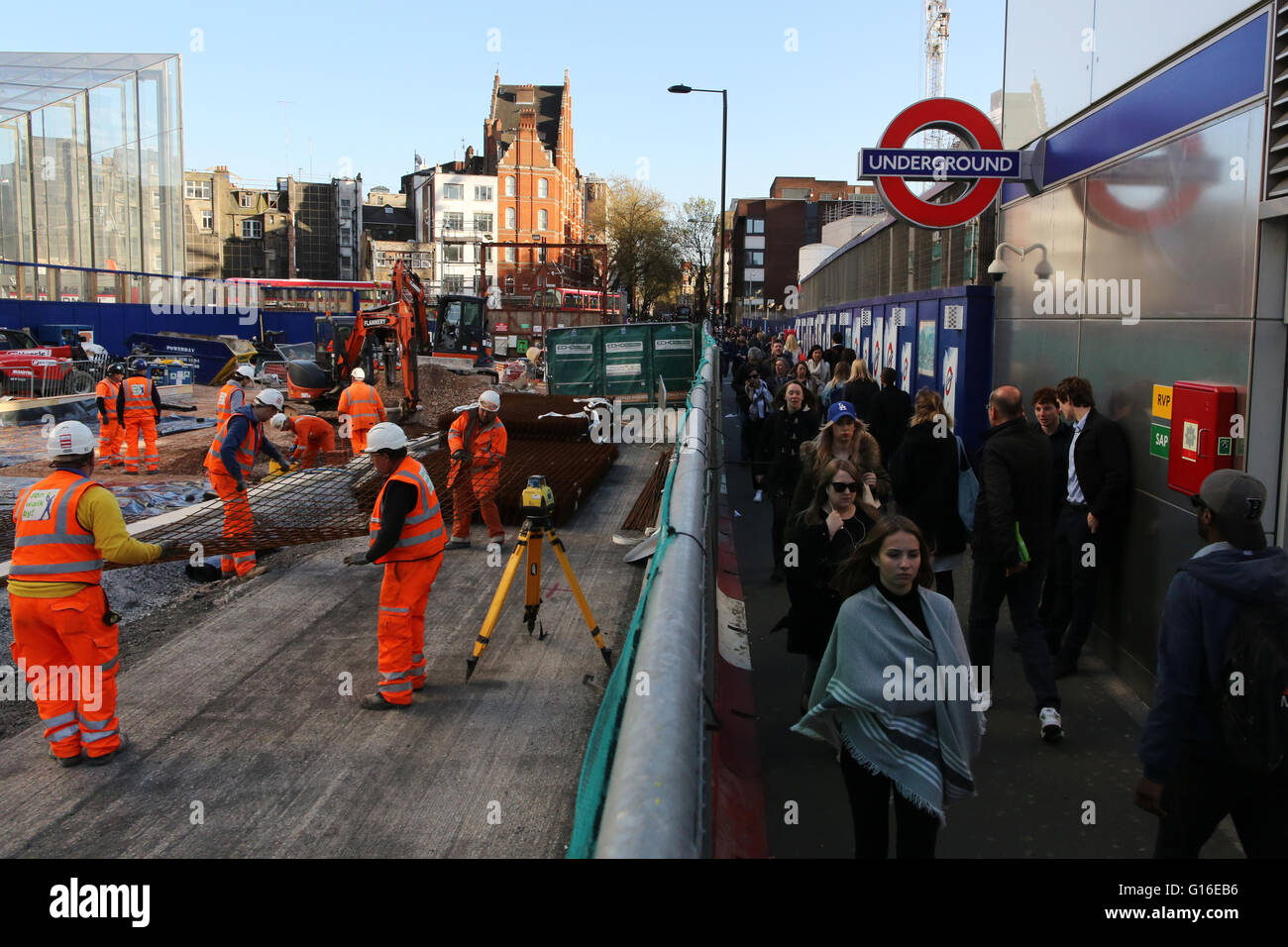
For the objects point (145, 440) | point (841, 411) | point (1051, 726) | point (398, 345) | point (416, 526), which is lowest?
point (1051, 726)

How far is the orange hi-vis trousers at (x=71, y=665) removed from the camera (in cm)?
567

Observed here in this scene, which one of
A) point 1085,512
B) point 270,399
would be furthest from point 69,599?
point 1085,512

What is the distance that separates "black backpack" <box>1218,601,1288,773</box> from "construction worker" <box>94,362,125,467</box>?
1756 cm

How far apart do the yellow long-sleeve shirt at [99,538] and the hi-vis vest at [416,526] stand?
1.42 meters

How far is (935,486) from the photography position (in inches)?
283

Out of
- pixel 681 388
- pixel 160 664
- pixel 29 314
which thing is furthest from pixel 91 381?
pixel 160 664

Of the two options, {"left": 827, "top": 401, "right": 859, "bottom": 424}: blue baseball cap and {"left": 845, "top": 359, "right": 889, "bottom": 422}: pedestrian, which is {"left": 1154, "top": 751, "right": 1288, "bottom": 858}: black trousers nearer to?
{"left": 827, "top": 401, "right": 859, "bottom": 424}: blue baseball cap

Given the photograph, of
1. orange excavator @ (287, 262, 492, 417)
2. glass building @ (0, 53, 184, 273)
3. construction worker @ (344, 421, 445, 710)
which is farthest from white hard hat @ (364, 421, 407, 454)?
glass building @ (0, 53, 184, 273)

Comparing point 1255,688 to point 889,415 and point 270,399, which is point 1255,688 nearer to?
point 889,415

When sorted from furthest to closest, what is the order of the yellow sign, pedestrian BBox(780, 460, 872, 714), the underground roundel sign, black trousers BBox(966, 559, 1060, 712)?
the underground roundel sign, the yellow sign, black trousers BBox(966, 559, 1060, 712), pedestrian BBox(780, 460, 872, 714)

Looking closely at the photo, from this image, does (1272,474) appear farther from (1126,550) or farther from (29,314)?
(29,314)

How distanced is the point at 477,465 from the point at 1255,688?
27.4 ft

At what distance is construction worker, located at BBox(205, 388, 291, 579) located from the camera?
389 inches

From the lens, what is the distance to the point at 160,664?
296 inches
